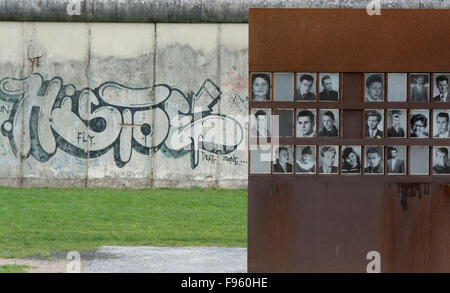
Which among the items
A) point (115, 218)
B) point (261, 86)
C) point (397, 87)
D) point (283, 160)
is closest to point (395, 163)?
point (397, 87)

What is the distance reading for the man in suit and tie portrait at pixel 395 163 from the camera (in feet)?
25.2

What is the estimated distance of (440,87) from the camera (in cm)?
768

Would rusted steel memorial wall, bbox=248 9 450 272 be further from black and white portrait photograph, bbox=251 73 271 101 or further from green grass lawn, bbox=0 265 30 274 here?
green grass lawn, bbox=0 265 30 274

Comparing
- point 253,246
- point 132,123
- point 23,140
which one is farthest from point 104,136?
point 253,246

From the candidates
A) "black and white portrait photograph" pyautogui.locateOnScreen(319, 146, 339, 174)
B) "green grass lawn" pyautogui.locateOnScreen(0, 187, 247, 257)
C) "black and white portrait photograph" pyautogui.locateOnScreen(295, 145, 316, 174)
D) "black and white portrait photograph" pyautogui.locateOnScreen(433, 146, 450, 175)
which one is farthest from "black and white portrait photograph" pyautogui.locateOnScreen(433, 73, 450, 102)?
"green grass lawn" pyautogui.locateOnScreen(0, 187, 247, 257)

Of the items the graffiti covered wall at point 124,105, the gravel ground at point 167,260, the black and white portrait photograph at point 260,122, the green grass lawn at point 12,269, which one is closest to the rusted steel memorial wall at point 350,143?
the black and white portrait photograph at point 260,122

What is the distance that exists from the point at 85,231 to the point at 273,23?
5.65m

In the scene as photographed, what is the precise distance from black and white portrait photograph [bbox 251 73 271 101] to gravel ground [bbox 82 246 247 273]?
6.41 ft


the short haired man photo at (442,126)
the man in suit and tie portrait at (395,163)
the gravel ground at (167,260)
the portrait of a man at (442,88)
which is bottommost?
the gravel ground at (167,260)

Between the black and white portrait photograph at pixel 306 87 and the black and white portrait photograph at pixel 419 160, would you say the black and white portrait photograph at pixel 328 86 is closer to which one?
the black and white portrait photograph at pixel 306 87

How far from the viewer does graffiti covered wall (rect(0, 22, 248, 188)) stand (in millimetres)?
18141

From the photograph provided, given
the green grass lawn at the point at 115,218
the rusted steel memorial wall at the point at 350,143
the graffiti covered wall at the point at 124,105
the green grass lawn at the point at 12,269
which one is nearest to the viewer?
the rusted steel memorial wall at the point at 350,143

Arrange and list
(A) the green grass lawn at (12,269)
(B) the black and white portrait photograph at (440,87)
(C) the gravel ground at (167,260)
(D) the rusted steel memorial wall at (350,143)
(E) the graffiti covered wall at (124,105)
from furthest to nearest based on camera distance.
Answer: (E) the graffiti covered wall at (124,105), (C) the gravel ground at (167,260), (A) the green grass lawn at (12,269), (B) the black and white portrait photograph at (440,87), (D) the rusted steel memorial wall at (350,143)

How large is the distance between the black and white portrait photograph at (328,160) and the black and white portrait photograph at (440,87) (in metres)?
1.03
